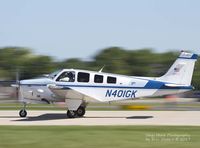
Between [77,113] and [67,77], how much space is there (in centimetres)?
196

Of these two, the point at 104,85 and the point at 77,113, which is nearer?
the point at 104,85

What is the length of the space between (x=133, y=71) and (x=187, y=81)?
63.9 m

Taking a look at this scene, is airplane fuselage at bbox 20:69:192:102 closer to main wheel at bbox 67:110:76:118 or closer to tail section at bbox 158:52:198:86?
tail section at bbox 158:52:198:86

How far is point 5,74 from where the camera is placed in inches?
3334

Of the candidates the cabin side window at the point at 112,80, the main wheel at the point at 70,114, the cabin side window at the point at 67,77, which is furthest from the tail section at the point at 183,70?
the main wheel at the point at 70,114

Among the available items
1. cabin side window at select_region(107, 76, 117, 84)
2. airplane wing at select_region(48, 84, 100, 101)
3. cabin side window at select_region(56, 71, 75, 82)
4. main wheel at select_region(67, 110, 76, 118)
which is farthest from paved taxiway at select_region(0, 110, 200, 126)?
cabin side window at select_region(56, 71, 75, 82)

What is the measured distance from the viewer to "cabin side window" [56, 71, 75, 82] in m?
24.5

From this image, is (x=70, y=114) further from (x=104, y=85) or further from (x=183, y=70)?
(x=183, y=70)

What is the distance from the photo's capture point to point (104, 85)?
973 inches
